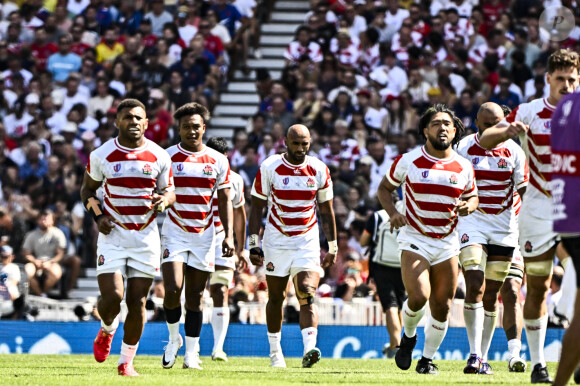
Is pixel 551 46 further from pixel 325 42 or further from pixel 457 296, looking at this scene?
pixel 457 296

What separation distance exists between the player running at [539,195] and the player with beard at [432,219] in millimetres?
1195

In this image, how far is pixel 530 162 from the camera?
1109 centimetres

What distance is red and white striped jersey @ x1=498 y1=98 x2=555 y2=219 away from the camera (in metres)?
10.9

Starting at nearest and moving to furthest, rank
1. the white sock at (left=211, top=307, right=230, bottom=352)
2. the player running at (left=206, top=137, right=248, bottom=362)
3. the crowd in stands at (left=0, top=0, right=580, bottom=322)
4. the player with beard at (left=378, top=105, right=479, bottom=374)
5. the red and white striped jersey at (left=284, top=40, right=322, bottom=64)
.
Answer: the player with beard at (left=378, top=105, right=479, bottom=374) < the player running at (left=206, top=137, right=248, bottom=362) < the white sock at (left=211, top=307, right=230, bottom=352) < the crowd in stands at (left=0, top=0, right=580, bottom=322) < the red and white striped jersey at (left=284, top=40, right=322, bottom=64)

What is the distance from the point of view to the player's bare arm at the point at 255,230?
1387 cm

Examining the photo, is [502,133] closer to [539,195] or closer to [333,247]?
[539,195]

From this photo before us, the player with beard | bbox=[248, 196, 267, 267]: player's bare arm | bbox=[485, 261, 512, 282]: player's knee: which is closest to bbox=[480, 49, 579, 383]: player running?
the player with beard

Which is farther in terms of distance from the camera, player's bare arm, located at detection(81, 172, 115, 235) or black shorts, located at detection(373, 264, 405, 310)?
black shorts, located at detection(373, 264, 405, 310)

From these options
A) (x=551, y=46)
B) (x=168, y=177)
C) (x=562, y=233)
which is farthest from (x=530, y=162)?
(x=551, y=46)

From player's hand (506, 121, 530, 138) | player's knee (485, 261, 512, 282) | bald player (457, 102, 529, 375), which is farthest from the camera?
player's knee (485, 261, 512, 282)

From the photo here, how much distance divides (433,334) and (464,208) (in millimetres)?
1371

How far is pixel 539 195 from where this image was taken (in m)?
10.9

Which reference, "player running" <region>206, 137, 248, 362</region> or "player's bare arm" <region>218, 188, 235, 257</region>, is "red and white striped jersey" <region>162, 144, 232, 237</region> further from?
"player running" <region>206, 137, 248, 362</region>

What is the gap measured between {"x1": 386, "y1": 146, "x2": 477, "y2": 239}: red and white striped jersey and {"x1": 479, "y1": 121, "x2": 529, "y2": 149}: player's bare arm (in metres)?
1.65
